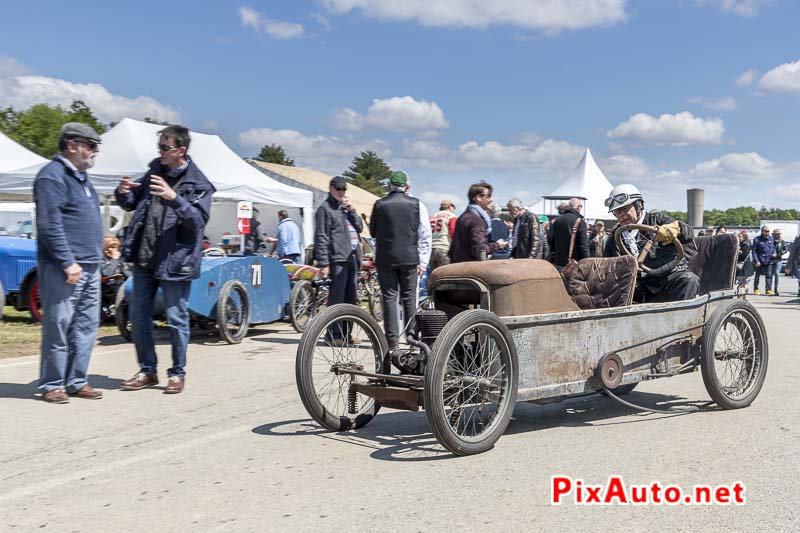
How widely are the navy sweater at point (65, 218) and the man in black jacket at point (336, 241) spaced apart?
3.07 meters

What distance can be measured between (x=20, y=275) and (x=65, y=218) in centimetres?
589

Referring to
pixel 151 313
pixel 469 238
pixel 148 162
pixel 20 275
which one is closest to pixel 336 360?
pixel 151 313

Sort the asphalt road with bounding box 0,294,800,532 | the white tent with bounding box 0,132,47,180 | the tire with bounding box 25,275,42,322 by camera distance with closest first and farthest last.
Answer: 1. the asphalt road with bounding box 0,294,800,532
2. the tire with bounding box 25,275,42,322
3. the white tent with bounding box 0,132,47,180

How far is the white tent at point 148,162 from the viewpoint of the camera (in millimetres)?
15945

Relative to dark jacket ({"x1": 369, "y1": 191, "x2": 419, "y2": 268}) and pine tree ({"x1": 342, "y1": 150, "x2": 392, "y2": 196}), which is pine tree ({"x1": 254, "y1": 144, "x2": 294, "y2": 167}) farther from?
dark jacket ({"x1": 369, "y1": 191, "x2": 419, "y2": 268})

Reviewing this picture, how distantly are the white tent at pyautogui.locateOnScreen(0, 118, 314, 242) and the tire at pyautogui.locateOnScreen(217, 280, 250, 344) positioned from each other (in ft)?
20.7

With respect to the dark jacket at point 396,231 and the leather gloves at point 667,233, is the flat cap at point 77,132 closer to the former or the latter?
the dark jacket at point 396,231

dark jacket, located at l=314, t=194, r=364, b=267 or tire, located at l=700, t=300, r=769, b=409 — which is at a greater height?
dark jacket, located at l=314, t=194, r=364, b=267

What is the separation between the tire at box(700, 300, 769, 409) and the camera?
5785 millimetres

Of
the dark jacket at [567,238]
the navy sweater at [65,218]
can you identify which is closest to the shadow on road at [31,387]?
the navy sweater at [65,218]

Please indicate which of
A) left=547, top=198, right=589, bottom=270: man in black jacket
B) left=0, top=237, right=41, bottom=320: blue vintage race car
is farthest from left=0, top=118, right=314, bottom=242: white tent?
left=547, top=198, right=589, bottom=270: man in black jacket

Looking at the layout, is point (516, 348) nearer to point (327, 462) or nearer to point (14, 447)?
point (327, 462)

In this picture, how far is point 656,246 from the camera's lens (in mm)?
6348

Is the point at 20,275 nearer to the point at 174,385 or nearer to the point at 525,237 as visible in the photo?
the point at 174,385
